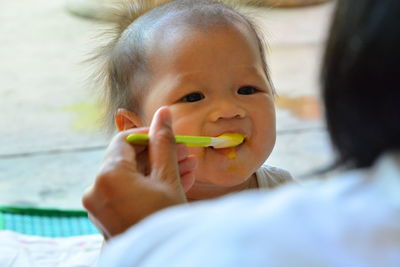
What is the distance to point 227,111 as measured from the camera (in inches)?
42.1

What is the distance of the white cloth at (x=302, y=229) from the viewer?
1.56ft

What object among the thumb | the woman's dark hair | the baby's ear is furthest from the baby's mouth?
the woman's dark hair

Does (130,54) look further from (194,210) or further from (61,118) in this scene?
(61,118)

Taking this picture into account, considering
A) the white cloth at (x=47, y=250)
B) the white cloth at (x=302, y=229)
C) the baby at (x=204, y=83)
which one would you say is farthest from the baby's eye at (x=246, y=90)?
the white cloth at (x=302, y=229)

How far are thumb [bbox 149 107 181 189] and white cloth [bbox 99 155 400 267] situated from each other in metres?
0.22

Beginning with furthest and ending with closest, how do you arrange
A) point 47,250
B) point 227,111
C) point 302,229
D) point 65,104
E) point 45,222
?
point 65,104, point 45,222, point 47,250, point 227,111, point 302,229

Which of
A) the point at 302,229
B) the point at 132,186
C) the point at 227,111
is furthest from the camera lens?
the point at 227,111

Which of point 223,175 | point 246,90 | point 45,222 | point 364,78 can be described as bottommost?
point 45,222

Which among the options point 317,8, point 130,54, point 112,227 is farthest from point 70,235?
point 317,8

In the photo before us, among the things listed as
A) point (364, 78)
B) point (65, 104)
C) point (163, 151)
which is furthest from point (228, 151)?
point (65, 104)

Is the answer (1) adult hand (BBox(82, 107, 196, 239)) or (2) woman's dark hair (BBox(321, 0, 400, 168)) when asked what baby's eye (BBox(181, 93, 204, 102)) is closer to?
(1) adult hand (BBox(82, 107, 196, 239))

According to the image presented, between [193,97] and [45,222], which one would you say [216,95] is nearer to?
[193,97]

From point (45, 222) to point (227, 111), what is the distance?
0.77 meters

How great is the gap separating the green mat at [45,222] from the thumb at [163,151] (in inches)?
35.2
